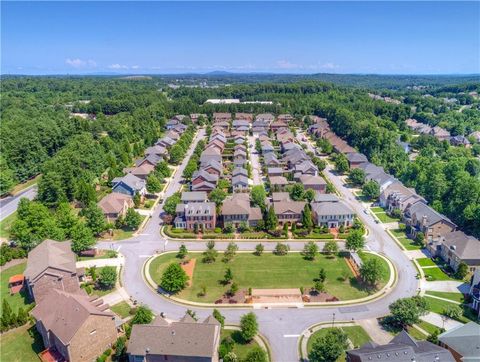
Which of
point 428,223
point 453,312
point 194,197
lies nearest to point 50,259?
point 194,197

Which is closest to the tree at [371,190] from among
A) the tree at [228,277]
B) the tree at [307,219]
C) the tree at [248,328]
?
the tree at [307,219]

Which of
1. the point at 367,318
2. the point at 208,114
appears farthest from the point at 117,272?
the point at 208,114

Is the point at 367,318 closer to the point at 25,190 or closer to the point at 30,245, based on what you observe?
the point at 30,245

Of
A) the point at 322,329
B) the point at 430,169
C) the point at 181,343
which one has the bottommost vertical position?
the point at 322,329

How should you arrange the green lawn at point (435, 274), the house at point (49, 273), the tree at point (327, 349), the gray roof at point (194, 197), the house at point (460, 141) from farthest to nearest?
the house at point (460, 141) → the gray roof at point (194, 197) → the green lawn at point (435, 274) → the house at point (49, 273) → the tree at point (327, 349)

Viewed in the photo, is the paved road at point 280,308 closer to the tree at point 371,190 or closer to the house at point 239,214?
the house at point 239,214

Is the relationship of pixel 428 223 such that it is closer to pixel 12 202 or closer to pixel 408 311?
pixel 408 311
